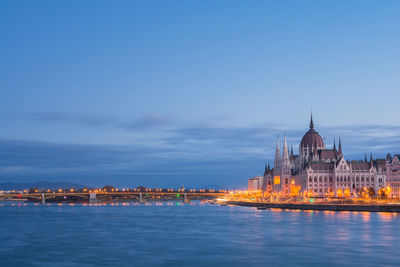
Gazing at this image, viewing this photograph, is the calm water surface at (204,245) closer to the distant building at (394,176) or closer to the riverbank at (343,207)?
the riverbank at (343,207)

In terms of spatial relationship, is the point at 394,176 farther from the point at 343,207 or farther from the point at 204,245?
the point at 204,245

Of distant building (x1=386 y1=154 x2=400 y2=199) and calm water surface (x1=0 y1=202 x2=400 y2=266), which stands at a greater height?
distant building (x1=386 y1=154 x2=400 y2=199)

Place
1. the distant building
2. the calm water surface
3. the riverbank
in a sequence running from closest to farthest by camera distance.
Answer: the calm water surface < the riverbank < the distant building

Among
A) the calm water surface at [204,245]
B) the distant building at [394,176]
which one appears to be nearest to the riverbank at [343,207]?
the distant building at [394,176]

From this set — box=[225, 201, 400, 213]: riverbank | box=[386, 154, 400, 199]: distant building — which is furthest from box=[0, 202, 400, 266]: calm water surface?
box=[386, 154, 400, 199]: distant building

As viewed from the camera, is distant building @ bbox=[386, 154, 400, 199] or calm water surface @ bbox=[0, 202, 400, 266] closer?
calm water surface @ bbox=[0, 202, 400, 266]

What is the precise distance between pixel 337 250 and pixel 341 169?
144401 millimetres

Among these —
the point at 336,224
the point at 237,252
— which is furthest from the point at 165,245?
the point at 336,224

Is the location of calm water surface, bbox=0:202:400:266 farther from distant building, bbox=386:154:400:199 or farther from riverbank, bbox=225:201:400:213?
distant building, bbox=386:154:400:199

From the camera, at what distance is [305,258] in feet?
155

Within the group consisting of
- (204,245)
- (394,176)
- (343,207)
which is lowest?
(204,245)

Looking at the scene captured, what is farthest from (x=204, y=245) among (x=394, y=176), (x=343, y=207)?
(x=394, y=176)

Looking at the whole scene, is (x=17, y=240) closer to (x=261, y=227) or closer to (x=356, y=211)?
(x=261, y=227)

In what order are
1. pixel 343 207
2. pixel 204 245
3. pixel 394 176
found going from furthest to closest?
pixel 394 176, pixel 343 207, pixel 204 245
